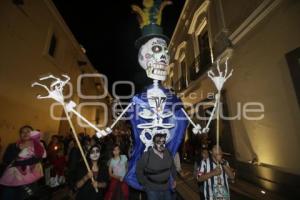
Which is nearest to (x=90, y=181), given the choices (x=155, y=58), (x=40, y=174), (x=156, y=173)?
(x=156, y=173)

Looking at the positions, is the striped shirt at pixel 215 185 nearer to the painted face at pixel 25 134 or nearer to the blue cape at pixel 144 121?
the blue cape at pixel 144 121

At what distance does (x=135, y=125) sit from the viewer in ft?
9.40

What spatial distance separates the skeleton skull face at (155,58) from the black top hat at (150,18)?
14cm

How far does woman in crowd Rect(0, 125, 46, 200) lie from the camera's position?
3.15 meters

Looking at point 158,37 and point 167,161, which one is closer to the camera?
point 167,161

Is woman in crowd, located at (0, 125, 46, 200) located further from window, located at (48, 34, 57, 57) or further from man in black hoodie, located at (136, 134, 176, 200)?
window, located at (48, 34, 57, 57)

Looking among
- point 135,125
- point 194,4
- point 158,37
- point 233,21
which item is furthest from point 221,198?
point 194,4

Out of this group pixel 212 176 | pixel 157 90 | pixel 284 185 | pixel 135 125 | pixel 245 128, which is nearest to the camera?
pixel 212 176

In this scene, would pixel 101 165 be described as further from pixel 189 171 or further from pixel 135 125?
pixel 189 171

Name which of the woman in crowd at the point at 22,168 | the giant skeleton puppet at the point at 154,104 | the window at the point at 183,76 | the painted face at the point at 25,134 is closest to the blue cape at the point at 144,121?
the giant skeleton puppet at the point at 154,104

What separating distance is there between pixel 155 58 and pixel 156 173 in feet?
5.65

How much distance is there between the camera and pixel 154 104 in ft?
9.55

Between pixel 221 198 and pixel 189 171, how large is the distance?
538 centimetres

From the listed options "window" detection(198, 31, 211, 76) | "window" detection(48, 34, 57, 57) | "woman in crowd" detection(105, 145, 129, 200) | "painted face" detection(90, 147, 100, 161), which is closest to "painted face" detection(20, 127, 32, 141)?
"painted face" detection(90, 147, 100, 161)
